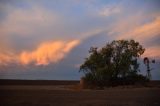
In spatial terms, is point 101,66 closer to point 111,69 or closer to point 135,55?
point 111,69

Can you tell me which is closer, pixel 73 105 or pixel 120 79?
pixel 73 105

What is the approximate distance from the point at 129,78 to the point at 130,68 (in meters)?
0.90

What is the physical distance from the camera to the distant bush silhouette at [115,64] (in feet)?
107

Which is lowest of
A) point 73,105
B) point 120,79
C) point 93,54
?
point 73,105

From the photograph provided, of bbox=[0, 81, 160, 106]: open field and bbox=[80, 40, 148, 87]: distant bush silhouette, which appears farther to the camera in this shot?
bbox=[80, 40, 148, 87]: distant bush silhouette

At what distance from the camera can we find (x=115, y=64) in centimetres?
3272

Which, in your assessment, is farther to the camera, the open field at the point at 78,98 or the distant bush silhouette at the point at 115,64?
the distant bush silhouette at the point at 115,64

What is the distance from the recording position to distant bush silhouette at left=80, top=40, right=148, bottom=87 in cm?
3250

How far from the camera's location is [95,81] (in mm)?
32344

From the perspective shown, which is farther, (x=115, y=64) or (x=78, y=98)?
(x=115, y=64)

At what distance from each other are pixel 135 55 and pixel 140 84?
264cm

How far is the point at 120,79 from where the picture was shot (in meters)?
33.1

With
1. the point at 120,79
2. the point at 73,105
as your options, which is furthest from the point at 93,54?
the point at 73,105

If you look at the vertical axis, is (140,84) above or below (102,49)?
below
